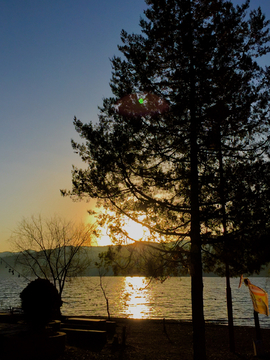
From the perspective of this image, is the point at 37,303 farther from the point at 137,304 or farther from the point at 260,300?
the point at 137,304

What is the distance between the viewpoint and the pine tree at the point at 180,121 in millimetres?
11273

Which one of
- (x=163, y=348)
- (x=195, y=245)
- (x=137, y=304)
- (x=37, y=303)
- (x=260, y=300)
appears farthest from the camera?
(x=137, y=304)

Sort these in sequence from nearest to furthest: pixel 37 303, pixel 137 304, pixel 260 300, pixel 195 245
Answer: pixel 195 245
pixel 37 303
pixel 260 300
pixel 137 304

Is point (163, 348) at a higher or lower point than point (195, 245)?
lower

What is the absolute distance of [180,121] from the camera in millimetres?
11586

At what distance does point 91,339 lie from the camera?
15.9m

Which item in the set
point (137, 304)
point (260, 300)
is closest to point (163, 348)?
point (260, 300)

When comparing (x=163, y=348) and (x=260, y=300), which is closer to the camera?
(x=260, y=300)

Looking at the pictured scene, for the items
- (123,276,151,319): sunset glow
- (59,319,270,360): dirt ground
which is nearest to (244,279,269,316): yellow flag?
(59,319,270,360): dirt ground

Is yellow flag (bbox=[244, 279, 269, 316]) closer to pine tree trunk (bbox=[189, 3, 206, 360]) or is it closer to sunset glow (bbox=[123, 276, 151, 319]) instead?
pine tree trunk (bbox=[189, 3, 206, 360])

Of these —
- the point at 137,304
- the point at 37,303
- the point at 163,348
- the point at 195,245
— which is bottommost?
the point at 137,304

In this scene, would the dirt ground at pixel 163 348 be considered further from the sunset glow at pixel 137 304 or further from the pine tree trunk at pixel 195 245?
the pine tree trunk at pixel 195 245

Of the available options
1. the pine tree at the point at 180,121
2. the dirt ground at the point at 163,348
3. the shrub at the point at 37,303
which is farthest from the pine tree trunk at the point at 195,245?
the shrub at the point at 37,303

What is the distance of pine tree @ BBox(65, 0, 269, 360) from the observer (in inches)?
444
